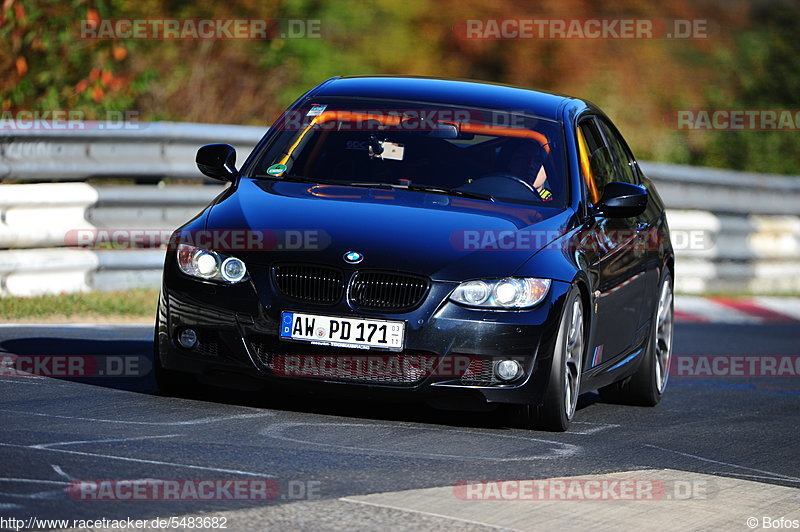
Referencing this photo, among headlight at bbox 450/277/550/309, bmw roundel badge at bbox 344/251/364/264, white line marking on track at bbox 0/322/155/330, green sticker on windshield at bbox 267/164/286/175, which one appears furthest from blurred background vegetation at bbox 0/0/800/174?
headlight at bbox 450/277/550/309

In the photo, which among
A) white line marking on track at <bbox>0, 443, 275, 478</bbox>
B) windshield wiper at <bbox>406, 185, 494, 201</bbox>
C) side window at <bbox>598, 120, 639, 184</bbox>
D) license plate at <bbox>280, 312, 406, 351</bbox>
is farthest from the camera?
side window at <bbox>598, 120, 639, 184</bbox>

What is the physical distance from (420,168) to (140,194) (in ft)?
16.1

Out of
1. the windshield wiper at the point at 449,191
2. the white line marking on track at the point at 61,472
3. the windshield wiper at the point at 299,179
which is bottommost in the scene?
the white line marking on track at the point at 61,472

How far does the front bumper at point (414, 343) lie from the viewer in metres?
7.28

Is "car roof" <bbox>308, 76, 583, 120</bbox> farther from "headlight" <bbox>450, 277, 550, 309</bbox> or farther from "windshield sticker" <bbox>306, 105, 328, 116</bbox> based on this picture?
"headlight" <bbox>450, 277, 550, 309</bbox>

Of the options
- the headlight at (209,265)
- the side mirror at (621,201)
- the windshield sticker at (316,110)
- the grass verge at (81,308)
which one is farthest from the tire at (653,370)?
the grass verge at (81,308)

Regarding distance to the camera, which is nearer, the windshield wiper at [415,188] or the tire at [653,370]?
the windshield wiper at [415,188]

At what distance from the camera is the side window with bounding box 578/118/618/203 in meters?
8.81

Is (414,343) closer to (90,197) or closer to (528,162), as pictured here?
(528,162)

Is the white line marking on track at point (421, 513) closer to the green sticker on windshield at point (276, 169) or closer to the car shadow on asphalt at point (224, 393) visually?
the car shadow on asphalt at point (224, 393)

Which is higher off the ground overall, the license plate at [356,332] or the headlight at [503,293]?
the headlight at [503,293]

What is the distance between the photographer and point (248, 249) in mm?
7473

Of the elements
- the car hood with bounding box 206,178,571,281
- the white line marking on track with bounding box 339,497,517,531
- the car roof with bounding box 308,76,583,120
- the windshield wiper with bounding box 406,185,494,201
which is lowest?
the white line marking on track with bounding box 339,497,517,531

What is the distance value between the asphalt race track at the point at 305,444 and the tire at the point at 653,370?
12 cm
